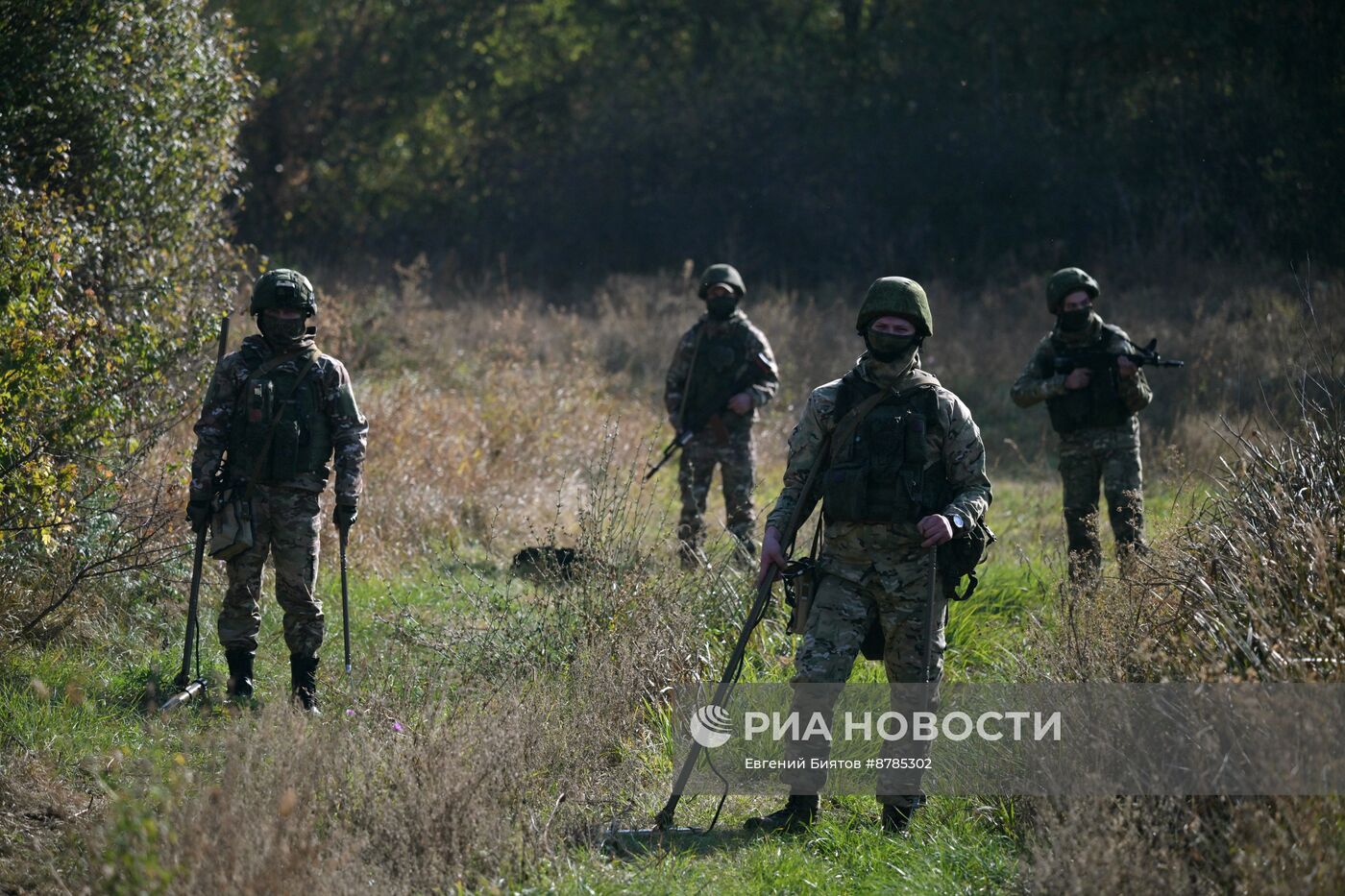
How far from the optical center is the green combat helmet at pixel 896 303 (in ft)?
16.5

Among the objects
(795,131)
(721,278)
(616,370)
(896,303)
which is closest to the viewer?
(896,303)

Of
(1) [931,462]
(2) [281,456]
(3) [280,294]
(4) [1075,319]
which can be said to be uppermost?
(4) [1075,319]

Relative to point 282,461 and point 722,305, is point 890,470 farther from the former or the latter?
point 722,305

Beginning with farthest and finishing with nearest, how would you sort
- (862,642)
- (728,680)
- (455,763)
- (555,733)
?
(555,733) → (728,680) → (862,642) → (455,763)

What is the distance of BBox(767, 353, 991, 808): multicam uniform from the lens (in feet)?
16.3

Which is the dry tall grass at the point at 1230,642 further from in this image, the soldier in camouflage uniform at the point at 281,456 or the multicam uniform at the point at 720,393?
the soldier in camouflage uniform at the point at 281,456

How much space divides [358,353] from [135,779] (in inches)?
384

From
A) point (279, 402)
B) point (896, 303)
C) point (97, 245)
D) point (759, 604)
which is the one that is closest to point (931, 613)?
point (759, 604)

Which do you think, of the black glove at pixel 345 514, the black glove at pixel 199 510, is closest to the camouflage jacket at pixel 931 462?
the black glove at pixel 345 514

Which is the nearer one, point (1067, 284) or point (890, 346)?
point (890, 346)

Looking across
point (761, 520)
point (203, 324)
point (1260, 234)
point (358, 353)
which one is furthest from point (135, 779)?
point (1260, 234)

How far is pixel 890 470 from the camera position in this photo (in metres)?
4.96
